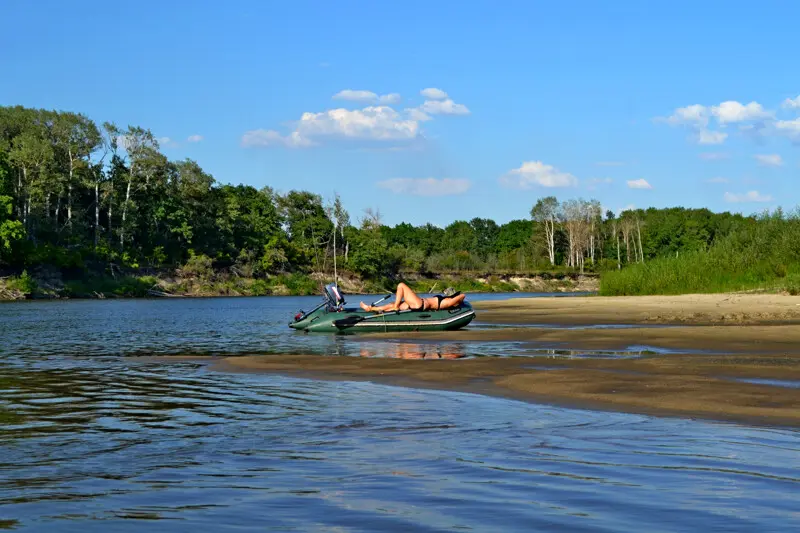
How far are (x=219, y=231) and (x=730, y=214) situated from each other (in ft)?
329

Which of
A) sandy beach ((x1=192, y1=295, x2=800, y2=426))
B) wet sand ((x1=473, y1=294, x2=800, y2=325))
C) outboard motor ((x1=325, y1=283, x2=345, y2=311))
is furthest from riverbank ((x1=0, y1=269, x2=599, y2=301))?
sandy beach ((x1=192, y1=295, x2=800, y2=426))

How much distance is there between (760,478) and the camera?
6.68 meters

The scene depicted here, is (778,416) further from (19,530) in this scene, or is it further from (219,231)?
(219,231)

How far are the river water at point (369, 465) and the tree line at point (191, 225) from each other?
6843 centimetres

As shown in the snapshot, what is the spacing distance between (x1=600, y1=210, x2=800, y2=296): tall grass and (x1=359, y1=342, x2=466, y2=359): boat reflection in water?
2080 centimetres

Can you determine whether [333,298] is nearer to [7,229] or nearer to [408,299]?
[408,299]

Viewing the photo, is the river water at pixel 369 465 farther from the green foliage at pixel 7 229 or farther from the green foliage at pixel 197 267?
the green foliage at pixel 197 267

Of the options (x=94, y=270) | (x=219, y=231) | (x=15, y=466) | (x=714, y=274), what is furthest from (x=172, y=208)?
(x=15, y=466)

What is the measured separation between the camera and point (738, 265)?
136ft

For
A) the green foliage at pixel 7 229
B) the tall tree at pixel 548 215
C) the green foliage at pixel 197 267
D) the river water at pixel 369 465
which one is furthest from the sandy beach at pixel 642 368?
the tall tree at pixel 548 215

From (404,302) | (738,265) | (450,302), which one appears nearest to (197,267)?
(738,265)

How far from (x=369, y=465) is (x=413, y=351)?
1313cm

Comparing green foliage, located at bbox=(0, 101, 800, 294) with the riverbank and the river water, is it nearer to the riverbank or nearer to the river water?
the riverbank

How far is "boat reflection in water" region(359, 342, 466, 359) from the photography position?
19.2 metres
